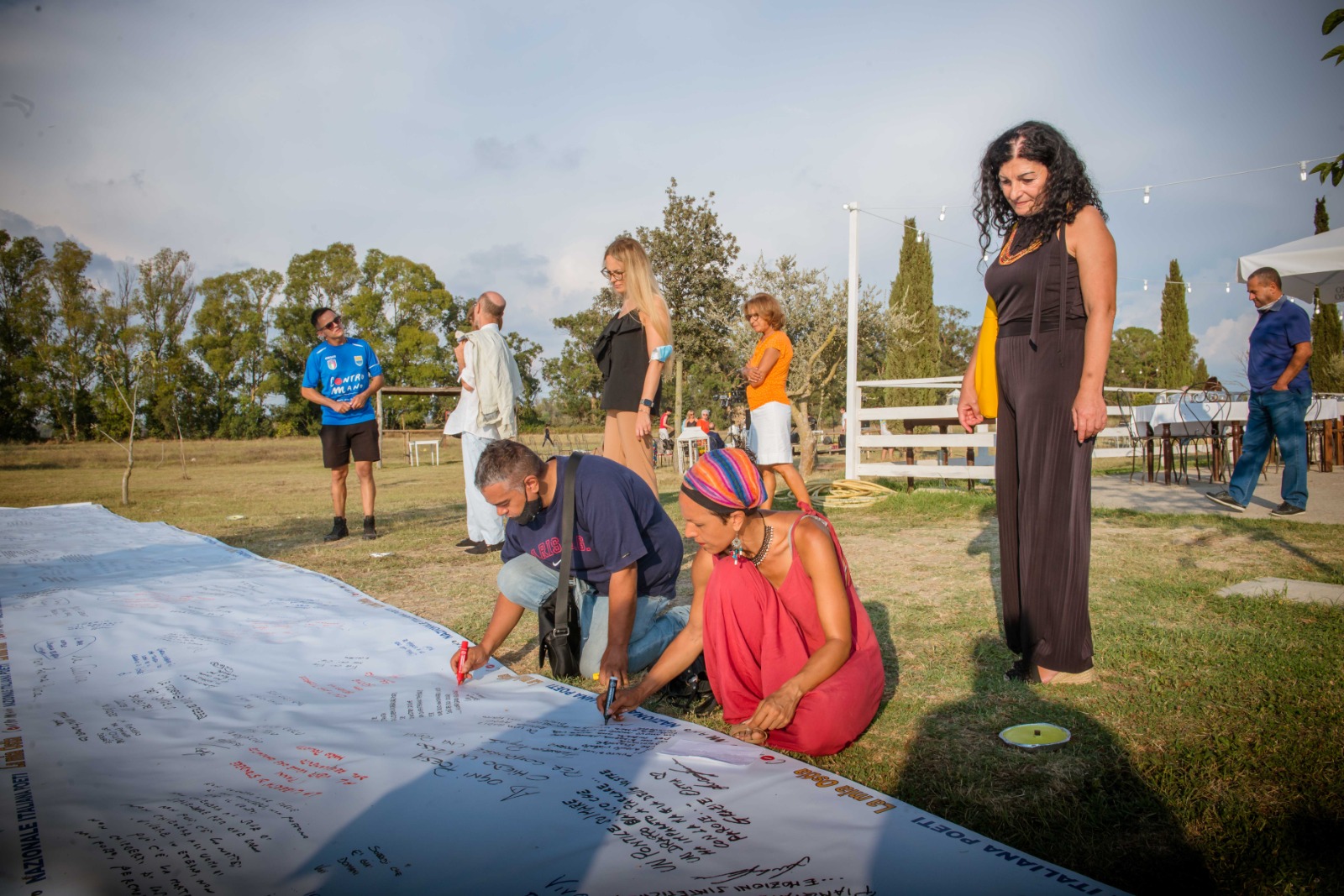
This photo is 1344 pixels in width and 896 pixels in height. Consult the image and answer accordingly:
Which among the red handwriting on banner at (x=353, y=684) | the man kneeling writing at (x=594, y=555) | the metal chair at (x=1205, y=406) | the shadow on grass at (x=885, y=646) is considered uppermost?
the metal chair at (x=1205, y=406)

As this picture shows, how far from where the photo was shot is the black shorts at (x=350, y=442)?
20.5ft

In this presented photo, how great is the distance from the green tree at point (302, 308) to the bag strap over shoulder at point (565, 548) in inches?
1596

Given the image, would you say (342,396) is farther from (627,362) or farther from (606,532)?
(606,532)

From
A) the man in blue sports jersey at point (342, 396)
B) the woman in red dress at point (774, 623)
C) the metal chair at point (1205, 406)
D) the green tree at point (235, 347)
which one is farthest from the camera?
the green tree at point (235, 347)

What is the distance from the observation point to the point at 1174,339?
110 ft

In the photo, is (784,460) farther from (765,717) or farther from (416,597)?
(765,717)

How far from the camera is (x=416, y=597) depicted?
4316mm

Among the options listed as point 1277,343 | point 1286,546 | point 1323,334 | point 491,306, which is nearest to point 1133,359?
point 1323,334

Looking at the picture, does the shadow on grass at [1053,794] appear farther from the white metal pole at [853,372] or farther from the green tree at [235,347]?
the green tree at [235,347]

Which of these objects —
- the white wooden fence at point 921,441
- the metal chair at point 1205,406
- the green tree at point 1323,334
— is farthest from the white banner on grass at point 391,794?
Answer: the green tree at point 1323,334

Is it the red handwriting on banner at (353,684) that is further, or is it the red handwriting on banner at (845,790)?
the red handwriting on banner at (353,684)

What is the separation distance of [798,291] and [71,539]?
17.6 m

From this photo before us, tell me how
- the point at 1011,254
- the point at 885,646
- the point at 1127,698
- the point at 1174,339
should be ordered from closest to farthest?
1. the point at 1127,698
2. the point at 1011,254
3. the point at 885,646
4. the point at 1174,339

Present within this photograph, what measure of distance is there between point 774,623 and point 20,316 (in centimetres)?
1944
